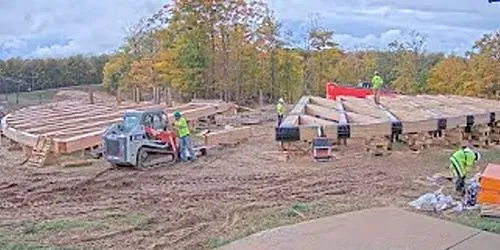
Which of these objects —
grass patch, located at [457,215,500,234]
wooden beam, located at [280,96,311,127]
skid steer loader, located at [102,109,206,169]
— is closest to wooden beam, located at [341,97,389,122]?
wooden beam, located at [280,96,311,127]

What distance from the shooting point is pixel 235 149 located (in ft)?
65.7

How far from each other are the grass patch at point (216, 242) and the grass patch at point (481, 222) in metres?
3.60

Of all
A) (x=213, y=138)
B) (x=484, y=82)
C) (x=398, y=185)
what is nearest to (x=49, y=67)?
(x=484, y=82)

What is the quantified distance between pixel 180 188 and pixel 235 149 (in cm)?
598

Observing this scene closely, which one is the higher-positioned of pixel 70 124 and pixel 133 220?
pixel 70 124

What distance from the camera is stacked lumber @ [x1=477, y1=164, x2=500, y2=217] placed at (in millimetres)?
10555

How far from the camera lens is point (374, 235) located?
9.43 meters

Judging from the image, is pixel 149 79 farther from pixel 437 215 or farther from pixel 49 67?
pixel 437 215


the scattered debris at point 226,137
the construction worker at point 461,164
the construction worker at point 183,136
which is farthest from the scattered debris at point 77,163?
the construction worker at point 461,164

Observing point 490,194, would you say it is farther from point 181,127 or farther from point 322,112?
point 322,112

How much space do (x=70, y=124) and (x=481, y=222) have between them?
14.5m

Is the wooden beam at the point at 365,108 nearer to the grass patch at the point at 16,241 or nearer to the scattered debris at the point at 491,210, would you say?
the scattered debris at the point at 491,210

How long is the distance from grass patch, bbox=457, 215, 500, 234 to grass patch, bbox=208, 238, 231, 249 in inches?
142

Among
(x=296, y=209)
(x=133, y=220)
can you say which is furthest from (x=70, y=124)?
(x=296, y=209)
